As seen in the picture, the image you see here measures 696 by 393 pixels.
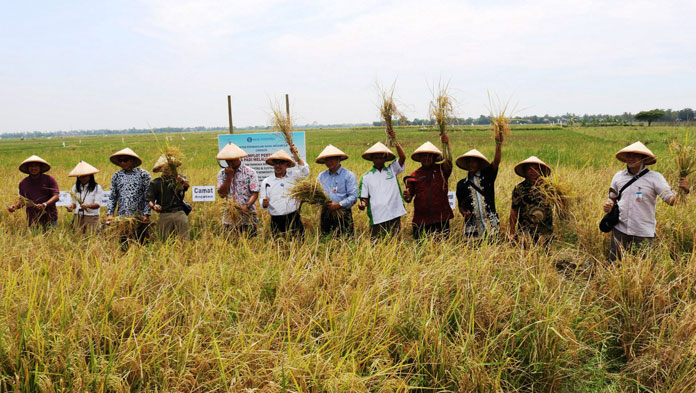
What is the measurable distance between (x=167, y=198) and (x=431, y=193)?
3.03m

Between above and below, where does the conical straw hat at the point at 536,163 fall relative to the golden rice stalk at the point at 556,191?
above

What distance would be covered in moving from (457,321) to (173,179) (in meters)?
3.55

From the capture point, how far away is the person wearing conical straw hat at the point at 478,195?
14.2 ft

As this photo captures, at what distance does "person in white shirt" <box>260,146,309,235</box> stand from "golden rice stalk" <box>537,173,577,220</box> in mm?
2639

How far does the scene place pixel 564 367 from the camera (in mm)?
2559

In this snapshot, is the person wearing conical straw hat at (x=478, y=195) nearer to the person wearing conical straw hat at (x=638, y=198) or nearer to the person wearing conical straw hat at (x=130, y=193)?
the person wearing conical straw hat at (x=638, y=198)

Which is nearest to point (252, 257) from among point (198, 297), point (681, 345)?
point (198, 297)

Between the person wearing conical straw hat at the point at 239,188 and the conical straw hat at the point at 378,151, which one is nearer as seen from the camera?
the conical straw hat at the point at 378,151

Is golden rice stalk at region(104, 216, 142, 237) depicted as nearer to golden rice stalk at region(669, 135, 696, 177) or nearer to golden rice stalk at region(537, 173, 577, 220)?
golden rice stalk at region(537, 173, 577, 220)

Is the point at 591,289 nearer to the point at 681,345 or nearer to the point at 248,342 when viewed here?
the point at 681,345

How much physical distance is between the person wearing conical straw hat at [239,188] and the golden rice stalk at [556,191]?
320 cm

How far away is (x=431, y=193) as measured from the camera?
14.5ft

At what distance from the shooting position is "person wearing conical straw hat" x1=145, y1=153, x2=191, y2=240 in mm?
4582

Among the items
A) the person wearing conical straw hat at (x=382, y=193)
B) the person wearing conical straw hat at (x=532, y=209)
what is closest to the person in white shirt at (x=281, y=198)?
the person wearing conical straw hat at (x=382, y=193)
